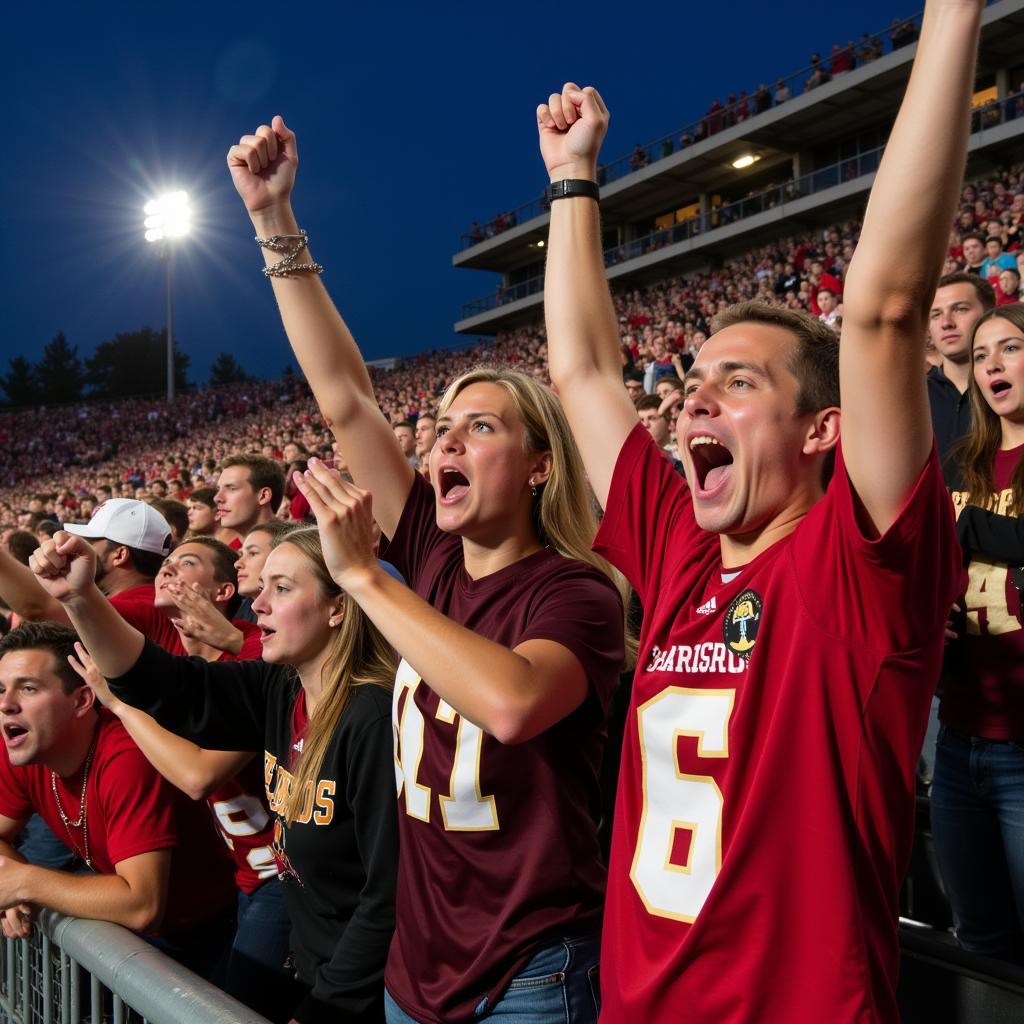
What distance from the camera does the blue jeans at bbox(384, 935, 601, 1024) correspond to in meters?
1.59

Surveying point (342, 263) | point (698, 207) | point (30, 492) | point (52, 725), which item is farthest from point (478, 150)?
point (52, 725)

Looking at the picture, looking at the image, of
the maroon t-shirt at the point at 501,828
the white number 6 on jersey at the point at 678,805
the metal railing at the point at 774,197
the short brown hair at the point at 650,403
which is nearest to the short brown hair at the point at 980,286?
the short brown hair at the point at 650,403

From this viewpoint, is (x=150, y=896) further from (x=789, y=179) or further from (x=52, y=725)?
(x=789, y=179)

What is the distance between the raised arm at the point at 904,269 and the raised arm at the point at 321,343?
47.6 inches

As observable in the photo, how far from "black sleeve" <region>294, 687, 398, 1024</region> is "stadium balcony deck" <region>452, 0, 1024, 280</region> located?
24.3 meters

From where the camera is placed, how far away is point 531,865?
162 cm

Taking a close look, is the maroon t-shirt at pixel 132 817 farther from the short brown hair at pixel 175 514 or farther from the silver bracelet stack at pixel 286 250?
the short brown hair at pixel 175 514

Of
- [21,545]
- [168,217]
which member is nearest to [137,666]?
[21,545]

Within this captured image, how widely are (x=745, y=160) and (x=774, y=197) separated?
2766 mm

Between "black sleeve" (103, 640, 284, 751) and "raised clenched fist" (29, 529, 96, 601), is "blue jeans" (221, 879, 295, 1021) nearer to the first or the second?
"black sleeve" (103, 640, 284, 751)

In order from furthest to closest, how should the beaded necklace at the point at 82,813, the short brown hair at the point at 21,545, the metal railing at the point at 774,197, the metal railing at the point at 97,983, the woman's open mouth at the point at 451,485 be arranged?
the metal railing at the point at 774,197
the short brown hair at the point at 21,545
the beaded necklace at the point at 82,813
the woman's open mouth at the point at 451,485
the metal railing at the point at 97,983

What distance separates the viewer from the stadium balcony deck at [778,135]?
23.5 metres

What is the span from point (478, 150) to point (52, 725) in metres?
120

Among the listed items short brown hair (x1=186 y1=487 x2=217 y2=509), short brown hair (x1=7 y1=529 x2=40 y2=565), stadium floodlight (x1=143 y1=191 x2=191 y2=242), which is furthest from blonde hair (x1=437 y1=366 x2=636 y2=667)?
stadium floodlight (x1=143 y1=191 x2=191 y2=242)
